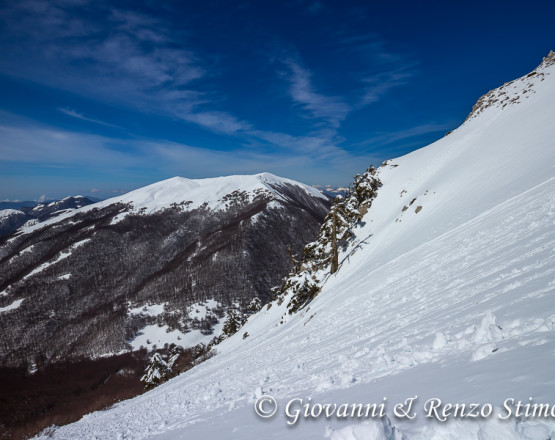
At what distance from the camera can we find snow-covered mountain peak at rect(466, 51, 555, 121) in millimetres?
33719

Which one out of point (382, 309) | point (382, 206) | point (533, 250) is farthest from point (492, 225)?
point (382, 206)

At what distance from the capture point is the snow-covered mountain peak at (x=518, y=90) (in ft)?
111

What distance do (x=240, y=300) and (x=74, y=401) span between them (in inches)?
2233

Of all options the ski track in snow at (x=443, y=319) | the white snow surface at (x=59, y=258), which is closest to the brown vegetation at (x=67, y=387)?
the white snow surface at (x=59, y=258)

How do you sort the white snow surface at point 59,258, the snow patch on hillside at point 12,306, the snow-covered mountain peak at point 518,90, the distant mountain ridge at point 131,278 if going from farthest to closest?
the white snow surface at point 59,258 < the snow patch on hillside at point 12,306 < the distant mountain ridge at point 131,278 < the snow-covered mountain peak at point 518,90

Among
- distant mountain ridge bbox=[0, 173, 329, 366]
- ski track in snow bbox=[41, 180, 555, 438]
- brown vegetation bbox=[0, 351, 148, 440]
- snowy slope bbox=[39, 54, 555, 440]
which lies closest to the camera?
snowy slope bbox=[39, 54, 555, 440]

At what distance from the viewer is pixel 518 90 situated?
36.5 meters

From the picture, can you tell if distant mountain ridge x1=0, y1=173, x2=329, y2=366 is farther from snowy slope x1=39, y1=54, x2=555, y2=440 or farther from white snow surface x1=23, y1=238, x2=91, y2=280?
snowy slope x1=39, y1=54, x2=555, y2=440

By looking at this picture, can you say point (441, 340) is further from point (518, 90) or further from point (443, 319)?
point (518, 90)

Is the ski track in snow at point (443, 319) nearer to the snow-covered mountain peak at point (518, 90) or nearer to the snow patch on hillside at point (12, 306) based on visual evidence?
the snow-covered mountain peak at point (518, 90)

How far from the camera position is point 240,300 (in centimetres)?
10881

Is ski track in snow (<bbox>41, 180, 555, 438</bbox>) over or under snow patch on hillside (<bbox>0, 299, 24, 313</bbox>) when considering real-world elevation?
under

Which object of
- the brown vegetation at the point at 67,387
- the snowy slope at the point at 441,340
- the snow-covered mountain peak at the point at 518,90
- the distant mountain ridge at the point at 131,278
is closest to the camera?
the snowy slope at the point at 441,340

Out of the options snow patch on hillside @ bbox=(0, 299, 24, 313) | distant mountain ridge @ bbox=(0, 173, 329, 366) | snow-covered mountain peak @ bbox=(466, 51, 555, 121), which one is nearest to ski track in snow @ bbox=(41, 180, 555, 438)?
snow-covered mountain peak @ bbox=(466, 51, 555, 121)
